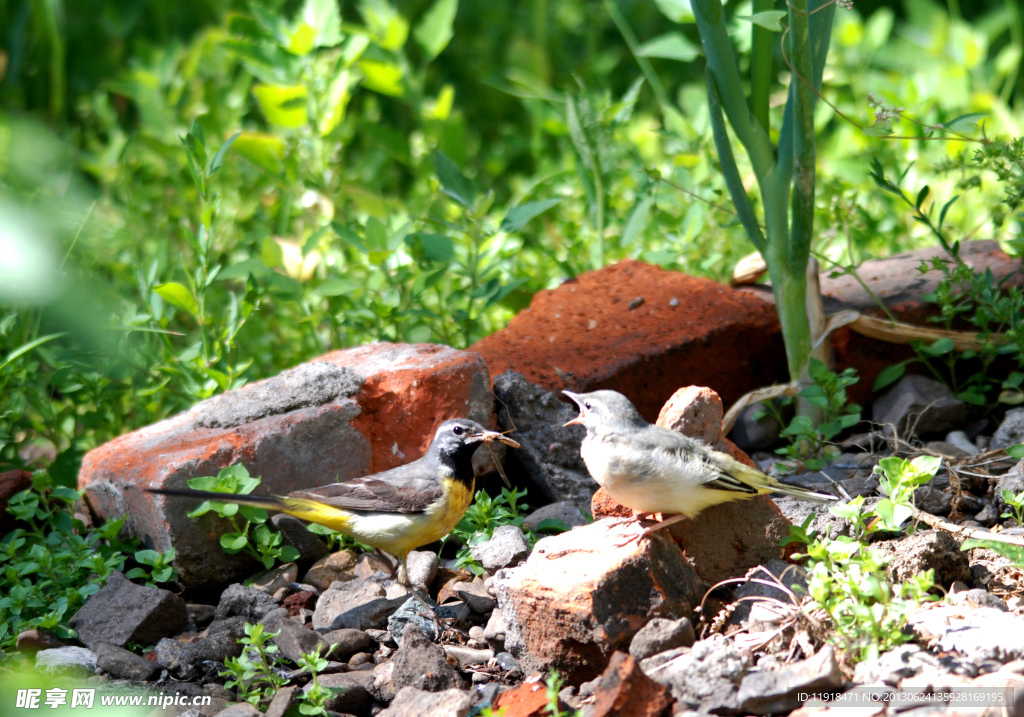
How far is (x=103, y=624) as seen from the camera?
117 inches

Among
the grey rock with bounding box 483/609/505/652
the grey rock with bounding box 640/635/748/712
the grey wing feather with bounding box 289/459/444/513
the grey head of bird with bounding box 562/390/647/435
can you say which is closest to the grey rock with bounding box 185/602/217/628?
the grey wing feather with bounding box 289/459/444/513

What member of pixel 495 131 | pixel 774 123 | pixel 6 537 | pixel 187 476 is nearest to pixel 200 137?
pixel 187 476

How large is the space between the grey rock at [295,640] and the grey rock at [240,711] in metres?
0.21

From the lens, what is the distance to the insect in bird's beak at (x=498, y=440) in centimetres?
337

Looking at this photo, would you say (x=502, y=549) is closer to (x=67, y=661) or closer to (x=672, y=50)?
(x=67, y=661)

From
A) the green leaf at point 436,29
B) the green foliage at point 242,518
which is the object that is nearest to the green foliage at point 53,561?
the green foliage at point 242,518

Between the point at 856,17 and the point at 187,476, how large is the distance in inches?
227

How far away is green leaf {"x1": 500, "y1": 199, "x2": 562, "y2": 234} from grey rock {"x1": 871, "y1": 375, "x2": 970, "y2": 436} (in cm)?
168

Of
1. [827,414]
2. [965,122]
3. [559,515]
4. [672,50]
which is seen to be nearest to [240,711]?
[559,515]

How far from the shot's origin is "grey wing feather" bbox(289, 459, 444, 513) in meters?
3.25

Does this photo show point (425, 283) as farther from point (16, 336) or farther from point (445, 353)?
point (16, 336)

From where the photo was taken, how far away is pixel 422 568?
133 inches

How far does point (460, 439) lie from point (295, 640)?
941 millimetres

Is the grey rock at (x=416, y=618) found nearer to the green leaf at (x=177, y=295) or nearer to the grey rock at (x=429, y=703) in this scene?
the grey rock at (x=429, y=703)
